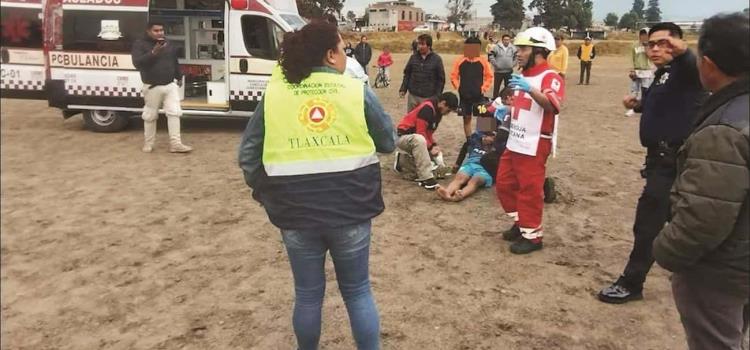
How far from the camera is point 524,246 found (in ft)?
14.6

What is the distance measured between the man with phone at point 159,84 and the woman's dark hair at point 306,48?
4.99 m

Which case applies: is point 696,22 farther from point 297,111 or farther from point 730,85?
point 297,111

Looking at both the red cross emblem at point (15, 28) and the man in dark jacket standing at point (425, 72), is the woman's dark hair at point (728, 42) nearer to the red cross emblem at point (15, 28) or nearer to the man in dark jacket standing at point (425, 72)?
the red cross emblem at point (15, 28)

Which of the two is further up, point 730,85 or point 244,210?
point 730,85

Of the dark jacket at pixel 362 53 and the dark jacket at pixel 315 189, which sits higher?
the dark jacket at pixel 362 53

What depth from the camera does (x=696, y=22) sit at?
2242mm

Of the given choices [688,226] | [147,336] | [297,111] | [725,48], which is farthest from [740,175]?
[147,336]

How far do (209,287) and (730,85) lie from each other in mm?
3073

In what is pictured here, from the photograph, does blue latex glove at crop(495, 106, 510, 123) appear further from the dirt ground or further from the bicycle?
the bicycle

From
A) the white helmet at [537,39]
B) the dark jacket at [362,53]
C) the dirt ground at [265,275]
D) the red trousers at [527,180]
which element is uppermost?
the dark jacket at [362,53]

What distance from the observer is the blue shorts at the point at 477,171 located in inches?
244

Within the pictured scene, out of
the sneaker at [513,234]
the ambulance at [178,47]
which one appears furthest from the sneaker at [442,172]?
the ambulance at [178,47]

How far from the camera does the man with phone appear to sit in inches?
272

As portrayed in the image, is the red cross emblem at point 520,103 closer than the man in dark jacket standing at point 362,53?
Yes
